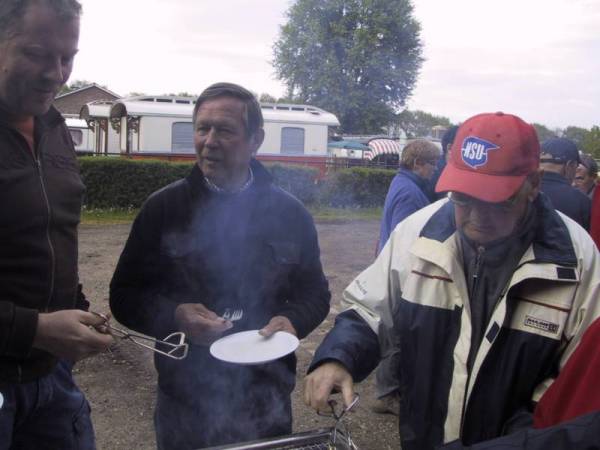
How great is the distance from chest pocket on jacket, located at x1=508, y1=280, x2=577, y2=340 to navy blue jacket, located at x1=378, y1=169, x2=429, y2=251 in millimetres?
2575

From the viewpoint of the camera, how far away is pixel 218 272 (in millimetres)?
2066

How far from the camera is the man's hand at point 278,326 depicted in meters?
1.91

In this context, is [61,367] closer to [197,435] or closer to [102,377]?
[197,435]

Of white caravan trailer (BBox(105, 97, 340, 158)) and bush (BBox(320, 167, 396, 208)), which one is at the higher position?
white caravan trailer (BBox(105, 97, 340, 158))

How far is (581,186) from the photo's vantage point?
18.9 ft

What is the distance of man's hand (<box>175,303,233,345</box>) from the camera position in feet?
6.06

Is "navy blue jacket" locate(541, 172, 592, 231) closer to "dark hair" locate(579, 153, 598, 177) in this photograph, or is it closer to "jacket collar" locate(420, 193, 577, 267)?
"jacket collar" locate(420, 193, 577, 267)

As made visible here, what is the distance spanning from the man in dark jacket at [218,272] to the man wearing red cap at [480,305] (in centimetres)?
49

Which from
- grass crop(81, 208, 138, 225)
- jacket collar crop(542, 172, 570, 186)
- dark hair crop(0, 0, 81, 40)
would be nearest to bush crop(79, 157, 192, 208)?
grass crop(81, 208, 138, 225)

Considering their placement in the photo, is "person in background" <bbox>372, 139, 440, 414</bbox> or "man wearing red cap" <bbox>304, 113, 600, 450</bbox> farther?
"person in background" <bbox>372, 139, 440, 414</bbox>

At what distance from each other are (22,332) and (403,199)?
3.11m

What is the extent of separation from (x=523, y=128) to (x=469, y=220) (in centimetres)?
30

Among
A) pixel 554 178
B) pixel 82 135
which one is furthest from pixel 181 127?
pixel 554 178

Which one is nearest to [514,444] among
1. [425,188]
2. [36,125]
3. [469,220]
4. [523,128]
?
[469,220]
